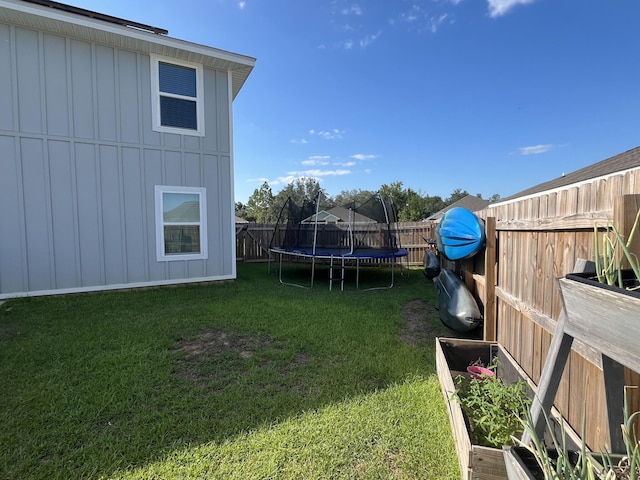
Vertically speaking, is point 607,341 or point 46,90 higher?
point 46,90

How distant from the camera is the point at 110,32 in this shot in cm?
549

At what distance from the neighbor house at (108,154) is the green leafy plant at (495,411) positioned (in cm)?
A: 593

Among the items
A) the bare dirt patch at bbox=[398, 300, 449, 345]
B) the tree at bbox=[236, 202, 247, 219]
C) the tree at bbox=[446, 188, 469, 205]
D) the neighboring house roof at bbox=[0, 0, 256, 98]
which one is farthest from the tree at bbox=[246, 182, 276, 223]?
the bare dirt patch at bbox=[398, 300, 449, 345]

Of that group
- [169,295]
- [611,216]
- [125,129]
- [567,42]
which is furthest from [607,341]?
[567,42]

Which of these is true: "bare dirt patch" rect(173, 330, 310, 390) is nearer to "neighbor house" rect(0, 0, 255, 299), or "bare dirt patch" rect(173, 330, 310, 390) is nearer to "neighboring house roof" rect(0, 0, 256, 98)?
"neighbor house" rect(0, 0, 255, 299)

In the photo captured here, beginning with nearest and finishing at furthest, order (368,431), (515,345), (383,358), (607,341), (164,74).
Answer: (607,341) < (368,431) < (515,345) < (383,358) < (164,74)

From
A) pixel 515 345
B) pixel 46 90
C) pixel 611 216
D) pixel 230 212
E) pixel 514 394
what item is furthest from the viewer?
pixel 230 212

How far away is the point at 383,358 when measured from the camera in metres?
3.19

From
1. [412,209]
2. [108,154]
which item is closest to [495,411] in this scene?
[108,154]

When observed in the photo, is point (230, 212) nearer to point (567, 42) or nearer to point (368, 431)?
point (368, 431)

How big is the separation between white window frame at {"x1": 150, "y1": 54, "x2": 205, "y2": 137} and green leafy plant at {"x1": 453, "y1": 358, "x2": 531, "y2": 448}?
676 centimetres

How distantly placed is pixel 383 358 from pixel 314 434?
1.35m

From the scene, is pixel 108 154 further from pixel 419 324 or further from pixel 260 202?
pixel 260 202

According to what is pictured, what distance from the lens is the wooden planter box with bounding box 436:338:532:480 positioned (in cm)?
148
